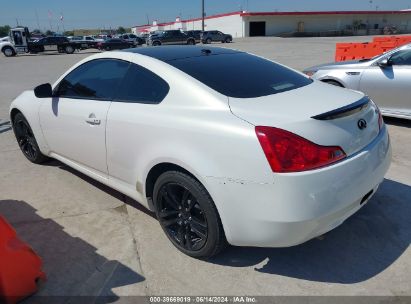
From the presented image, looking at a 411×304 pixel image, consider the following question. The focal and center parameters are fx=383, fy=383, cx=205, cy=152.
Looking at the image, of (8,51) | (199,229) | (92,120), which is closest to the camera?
(199,229)

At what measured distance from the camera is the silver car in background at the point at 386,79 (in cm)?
592

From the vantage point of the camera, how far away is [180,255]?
3098 millimetres

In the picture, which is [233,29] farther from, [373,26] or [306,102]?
[306,102]

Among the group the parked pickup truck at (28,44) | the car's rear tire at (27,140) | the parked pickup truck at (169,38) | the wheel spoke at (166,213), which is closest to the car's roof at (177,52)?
the wheel spoke at (166,213)

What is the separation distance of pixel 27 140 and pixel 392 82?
215 inches

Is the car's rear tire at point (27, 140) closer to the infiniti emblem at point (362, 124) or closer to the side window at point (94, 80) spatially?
the side window at point (94, 80)

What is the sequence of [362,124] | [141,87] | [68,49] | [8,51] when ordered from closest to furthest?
[362,124] < [141,87] < [8,51] < [68,49]

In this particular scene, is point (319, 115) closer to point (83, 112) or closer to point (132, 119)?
point (132, 119)

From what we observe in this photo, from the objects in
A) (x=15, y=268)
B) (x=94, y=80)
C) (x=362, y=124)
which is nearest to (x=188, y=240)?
(x=15, y=268)

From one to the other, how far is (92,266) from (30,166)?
2.69m

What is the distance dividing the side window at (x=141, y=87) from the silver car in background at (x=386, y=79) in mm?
4363

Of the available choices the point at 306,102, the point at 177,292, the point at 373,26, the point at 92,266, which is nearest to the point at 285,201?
the point at 306,102

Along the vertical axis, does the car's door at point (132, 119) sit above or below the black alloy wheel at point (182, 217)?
above

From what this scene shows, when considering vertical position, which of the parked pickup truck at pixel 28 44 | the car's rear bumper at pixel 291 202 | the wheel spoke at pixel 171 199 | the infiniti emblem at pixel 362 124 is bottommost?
the parked pickup truck at pixel 28 44
